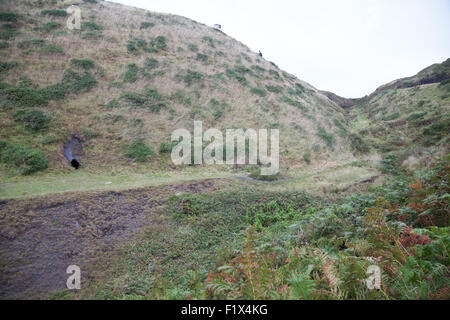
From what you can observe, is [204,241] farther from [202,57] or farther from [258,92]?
[202,57]

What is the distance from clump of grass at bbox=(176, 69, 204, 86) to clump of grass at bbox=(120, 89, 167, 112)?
4.32 metres

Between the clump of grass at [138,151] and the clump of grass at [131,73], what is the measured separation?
808cm

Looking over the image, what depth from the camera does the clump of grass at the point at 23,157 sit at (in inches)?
431

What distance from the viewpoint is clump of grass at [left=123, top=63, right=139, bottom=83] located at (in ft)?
67.1

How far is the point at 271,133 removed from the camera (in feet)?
68.7

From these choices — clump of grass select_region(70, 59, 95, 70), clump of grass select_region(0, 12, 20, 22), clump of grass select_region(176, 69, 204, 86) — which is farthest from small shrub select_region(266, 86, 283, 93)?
clump of grass select_region(0, 12, 20, 22)

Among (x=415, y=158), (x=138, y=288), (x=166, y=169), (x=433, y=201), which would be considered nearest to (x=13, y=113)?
(x=166, y=169)

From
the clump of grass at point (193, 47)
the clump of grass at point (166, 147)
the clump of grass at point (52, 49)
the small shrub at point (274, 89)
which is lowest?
the clump of grass at point (166, 147)

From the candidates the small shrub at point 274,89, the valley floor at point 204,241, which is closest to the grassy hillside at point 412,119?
the valley floor at point 204,241

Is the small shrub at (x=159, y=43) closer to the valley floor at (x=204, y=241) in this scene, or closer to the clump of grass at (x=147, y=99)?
the clump of grass at (x=147, y=99)

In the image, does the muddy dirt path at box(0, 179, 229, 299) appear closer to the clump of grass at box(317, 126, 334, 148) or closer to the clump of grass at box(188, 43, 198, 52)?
the clump of grass at box(317, 126, 334, 148)

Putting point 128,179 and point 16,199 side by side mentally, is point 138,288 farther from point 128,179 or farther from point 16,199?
point 128,179

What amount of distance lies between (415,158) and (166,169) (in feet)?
48.2

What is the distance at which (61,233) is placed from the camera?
7090 millimetres
